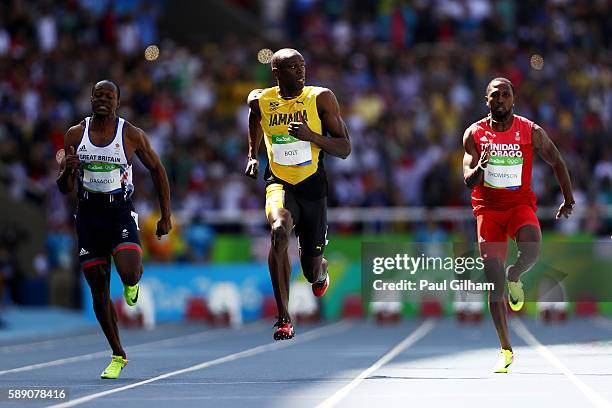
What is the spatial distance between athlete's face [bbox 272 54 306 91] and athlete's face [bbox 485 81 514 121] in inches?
62.4

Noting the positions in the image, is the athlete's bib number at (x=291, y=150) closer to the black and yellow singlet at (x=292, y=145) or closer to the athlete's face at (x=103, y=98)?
the black and yellow singlet at (x=292, y=145)

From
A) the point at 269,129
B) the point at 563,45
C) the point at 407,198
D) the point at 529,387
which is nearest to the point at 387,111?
the point at 407,198

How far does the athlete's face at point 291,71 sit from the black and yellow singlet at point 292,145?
0.54 feet

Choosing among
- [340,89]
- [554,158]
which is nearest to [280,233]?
[554,158]

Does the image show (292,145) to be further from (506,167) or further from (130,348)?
(130,348)

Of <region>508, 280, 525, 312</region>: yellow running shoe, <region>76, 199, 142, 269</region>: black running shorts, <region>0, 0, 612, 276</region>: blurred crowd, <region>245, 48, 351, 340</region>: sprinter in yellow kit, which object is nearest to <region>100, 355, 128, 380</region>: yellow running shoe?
<region>76, 199, 142, 269</region>: black running shorts

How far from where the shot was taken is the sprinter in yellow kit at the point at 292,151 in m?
12.0

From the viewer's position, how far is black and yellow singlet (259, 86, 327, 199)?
12242 millimetres

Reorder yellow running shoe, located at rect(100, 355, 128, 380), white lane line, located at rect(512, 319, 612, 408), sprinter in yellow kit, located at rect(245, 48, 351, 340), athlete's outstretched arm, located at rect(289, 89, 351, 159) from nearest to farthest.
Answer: white lane line, located at rect(512, 319, 612, 408) < athlete's outstretched arm, located at rect(289, 89, 351, 159) < sprinter in yellow kit, located at rect(245, 48, 351, 340) < yellow running shoe, located at rect(100, 355, 128, 380)

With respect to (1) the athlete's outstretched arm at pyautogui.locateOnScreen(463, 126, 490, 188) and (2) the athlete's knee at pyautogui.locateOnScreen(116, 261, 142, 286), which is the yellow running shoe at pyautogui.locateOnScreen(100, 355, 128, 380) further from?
(1) the athlete's outstretched arm at pyautogui.locateOnScreen(463, 126, 490, 188)

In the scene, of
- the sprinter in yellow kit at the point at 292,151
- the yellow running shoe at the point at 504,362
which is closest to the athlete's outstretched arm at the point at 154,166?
the sprinter in yellow kit at the point at 292,151

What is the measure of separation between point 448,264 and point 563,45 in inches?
653

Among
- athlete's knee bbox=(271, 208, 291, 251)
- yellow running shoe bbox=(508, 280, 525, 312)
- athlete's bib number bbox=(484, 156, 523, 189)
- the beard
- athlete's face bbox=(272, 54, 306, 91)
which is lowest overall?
yellow running shoe bbox=(508, 280, 525, 312)

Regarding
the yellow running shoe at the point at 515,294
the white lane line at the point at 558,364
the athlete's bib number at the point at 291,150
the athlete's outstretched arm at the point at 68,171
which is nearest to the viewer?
the white lane line at the point at 558,364
